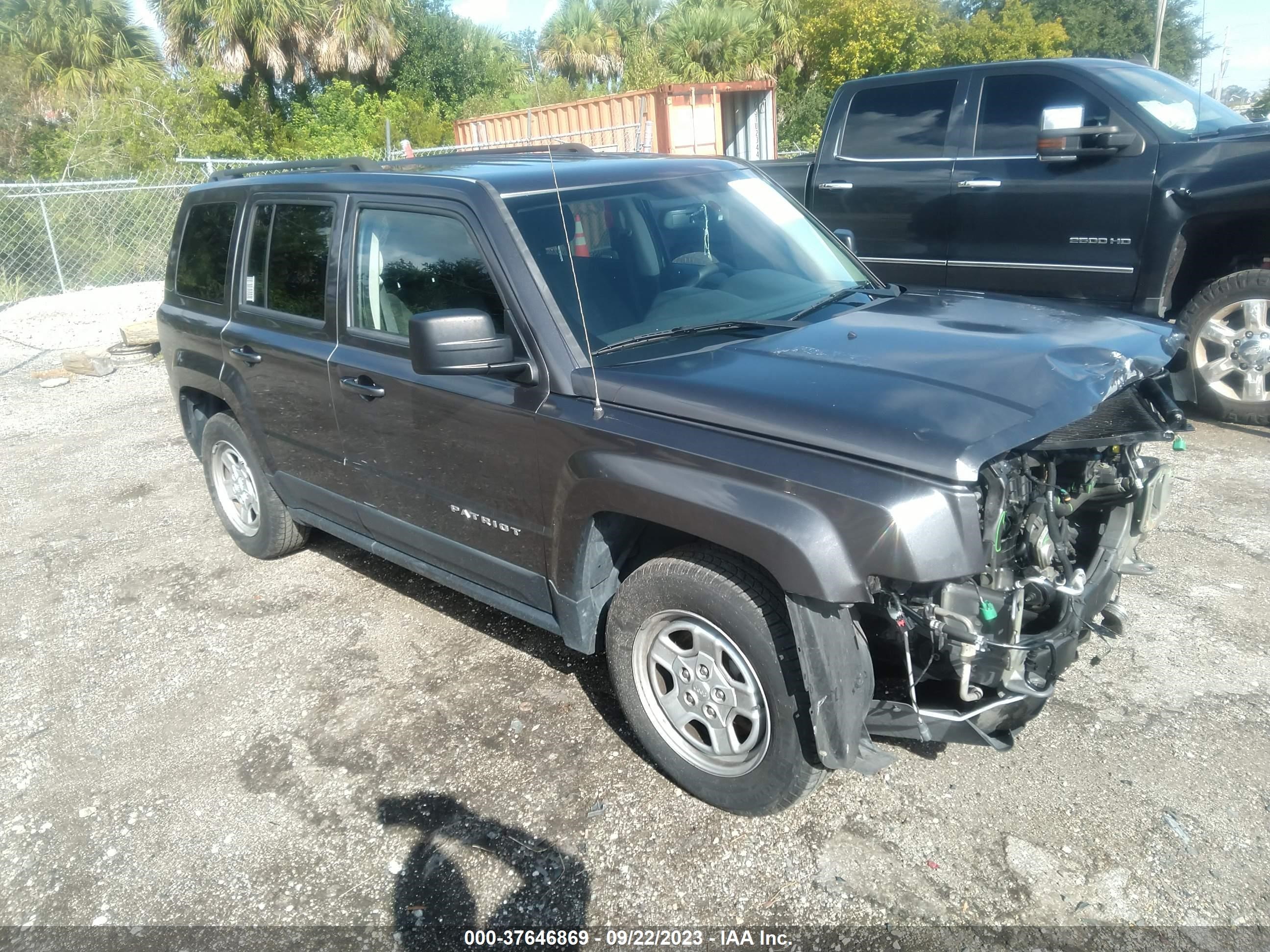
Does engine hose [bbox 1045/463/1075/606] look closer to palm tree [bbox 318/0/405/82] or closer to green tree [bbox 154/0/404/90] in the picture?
green tree [bbox 154/0/404/90]

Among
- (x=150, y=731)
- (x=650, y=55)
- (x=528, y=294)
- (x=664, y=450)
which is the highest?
(x=650, y=55)

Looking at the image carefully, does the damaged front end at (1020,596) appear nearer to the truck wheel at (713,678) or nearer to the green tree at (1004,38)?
the truck wheel at (713,678)

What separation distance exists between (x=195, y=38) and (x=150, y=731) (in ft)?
98.8

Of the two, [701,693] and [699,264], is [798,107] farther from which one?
[701,693]

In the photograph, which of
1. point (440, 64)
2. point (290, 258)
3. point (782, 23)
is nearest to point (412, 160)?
point (290, 258)

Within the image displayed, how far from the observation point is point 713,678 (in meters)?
3.03

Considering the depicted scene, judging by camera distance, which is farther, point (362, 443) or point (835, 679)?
point (362, 443)

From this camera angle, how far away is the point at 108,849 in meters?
3.29

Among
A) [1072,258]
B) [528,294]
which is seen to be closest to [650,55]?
[1072,258]

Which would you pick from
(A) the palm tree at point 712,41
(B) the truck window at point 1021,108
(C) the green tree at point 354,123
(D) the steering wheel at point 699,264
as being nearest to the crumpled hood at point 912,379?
(D) the steering wheel at point 699,264

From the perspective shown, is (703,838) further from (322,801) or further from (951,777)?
(322,801)

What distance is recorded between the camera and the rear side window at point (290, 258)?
13.7 ft

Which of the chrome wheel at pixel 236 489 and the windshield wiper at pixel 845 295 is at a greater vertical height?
the windshield wiper at pixel 845 295

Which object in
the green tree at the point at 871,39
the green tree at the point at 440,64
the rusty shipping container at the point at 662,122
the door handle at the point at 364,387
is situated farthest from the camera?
the green tree at the point at 440,64
